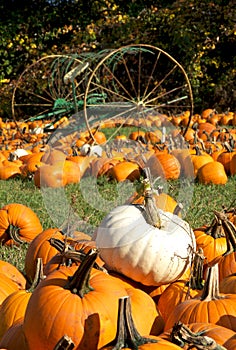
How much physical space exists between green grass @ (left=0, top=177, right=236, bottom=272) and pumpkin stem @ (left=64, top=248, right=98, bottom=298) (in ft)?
8.57

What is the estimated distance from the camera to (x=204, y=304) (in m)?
1.97

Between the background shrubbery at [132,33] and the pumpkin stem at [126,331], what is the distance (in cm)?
1406

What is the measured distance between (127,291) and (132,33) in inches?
607

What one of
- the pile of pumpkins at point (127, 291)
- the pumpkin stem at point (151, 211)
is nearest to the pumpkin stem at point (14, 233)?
the pile of pumpkins at point (127, 291)

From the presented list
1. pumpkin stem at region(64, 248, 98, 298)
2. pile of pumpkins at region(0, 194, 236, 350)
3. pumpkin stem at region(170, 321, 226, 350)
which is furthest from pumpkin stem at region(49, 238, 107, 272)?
pumpkin stem at region(170, 321, 226, 350)

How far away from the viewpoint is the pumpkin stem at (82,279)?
5.82 feet

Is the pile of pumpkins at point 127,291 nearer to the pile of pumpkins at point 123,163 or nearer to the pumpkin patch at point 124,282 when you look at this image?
the pumpkin patch at point 124,282

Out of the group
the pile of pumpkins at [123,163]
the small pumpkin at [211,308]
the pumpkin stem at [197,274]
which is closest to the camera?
the small pumpkin at [211,308]

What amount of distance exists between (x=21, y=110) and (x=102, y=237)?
48.1ft

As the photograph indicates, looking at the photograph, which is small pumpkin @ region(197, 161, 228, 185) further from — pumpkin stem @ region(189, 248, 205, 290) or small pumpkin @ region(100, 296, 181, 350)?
small pumpkin @ region(100, 296, 181, 350)

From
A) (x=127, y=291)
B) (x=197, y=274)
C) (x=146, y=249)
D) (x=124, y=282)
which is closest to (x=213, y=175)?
(x=146, y=249)

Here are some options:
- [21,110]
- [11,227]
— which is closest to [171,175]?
[11,227]

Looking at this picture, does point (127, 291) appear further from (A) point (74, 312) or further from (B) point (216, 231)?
(B) point (216, 231)

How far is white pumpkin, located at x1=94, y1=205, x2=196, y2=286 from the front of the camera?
8.34ft
